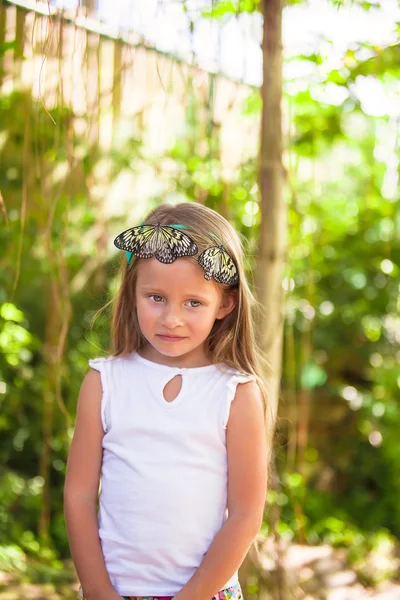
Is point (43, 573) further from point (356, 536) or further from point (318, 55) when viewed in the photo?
point (318, 55)

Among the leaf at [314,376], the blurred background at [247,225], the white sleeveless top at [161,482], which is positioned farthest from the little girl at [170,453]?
the leaf at [314,376]

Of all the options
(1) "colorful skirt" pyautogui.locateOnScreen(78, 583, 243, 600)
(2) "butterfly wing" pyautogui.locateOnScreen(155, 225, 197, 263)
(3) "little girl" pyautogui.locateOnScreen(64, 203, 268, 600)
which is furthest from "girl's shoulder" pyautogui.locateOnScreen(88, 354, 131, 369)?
(1) "colorful skirt" pyautogui.locateOnScreen(78, 583, 243, 600)

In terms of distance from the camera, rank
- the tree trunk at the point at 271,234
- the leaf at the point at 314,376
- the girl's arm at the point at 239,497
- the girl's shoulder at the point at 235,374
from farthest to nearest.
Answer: the leaf at the point at 314,376 → the tree trunk at the point at 271,234 → the girl's shoulder at the point at 235,374 → the girl's arm at the point at 239,497

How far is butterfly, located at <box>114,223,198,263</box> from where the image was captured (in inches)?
56.6

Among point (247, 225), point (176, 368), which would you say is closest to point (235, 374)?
point (176, 368)

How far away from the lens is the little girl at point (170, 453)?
1402 mm

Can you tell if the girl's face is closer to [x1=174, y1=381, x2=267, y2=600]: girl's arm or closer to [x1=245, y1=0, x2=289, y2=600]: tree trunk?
[x1=174, y1=381, x2=267, y2=600]: girl's arm

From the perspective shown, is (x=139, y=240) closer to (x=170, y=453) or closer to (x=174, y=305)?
(x=174, y=305)

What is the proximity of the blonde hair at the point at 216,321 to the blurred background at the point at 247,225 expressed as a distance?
525 mm

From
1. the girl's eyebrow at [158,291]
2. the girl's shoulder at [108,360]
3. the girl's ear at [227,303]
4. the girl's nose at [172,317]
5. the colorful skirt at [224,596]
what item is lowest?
the colorful skirt at [224,596]

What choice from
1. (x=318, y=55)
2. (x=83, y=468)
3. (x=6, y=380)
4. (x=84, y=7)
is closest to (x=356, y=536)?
(x=6, y=380)

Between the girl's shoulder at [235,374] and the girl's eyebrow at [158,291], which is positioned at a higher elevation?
the girl's eyebrow at [158,291]

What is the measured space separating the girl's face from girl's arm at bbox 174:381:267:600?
150mm

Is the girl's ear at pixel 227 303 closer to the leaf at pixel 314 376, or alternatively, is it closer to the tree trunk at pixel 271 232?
→ the tree trunk at pixel 271 232
